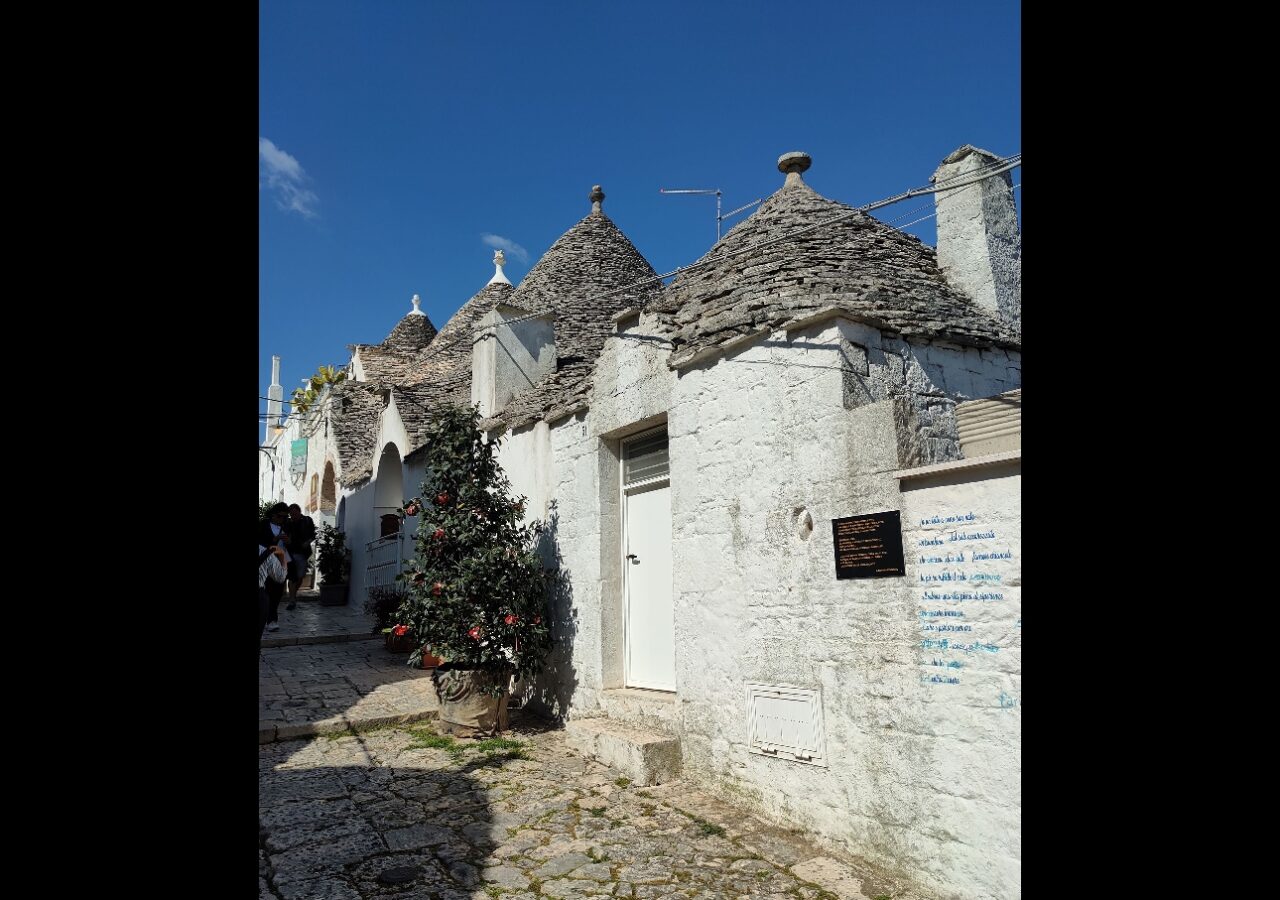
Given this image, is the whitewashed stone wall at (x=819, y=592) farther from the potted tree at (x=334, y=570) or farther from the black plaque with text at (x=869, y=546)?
→ the potted tree at (x=334, y=570)

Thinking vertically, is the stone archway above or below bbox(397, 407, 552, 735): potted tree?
above

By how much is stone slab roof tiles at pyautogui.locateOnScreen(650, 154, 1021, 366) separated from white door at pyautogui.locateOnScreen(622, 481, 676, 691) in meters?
1.51

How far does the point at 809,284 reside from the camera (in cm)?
609

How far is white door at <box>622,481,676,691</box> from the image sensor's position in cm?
716

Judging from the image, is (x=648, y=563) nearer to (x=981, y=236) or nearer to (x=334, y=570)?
(x=981, y=236)

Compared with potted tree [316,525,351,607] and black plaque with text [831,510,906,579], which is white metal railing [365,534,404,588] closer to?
potted tree [316,525,351,607]

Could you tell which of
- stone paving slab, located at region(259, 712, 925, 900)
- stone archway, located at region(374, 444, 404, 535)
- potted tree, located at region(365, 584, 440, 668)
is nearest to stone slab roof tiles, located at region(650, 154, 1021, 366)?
stone paving slab, located at region(259, 712, 925, 900)

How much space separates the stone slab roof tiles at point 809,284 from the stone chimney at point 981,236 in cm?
18

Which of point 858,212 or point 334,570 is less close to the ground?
point 858,212

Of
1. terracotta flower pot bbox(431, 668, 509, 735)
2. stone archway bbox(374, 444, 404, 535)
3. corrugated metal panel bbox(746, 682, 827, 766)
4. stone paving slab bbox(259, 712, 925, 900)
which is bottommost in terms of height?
stone paving slab bbox(259, 712, 925, 900)

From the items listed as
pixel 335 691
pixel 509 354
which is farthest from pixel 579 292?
pixel 335 691

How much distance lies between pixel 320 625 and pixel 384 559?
176cm
